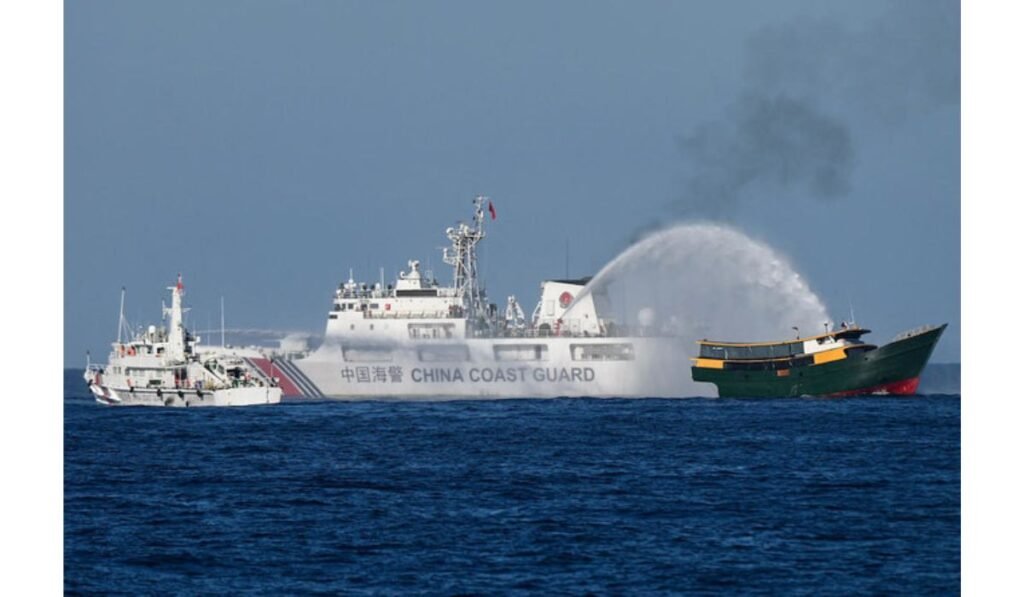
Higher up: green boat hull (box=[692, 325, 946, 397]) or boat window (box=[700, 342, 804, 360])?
boat window (box=[700, 342, 804, 360])

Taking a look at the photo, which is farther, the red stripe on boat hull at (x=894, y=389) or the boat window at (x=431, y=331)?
the boat window at (x=431, y=331)

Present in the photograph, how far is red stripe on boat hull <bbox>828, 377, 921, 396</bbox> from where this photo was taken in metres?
74.9

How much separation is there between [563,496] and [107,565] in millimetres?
12859

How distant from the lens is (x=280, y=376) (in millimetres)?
84188

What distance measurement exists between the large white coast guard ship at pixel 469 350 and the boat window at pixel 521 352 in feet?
0.16

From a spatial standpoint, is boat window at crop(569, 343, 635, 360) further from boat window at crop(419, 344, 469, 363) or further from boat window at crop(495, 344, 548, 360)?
boat window at crop(419, 344, 469, 363)

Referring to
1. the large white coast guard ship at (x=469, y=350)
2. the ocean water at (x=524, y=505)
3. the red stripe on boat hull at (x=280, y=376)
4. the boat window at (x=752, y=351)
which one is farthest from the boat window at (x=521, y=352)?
the ocean water at (x=524, y=505)

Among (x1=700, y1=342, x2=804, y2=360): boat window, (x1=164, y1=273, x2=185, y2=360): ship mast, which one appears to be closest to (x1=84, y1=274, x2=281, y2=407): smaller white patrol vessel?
(x1=164, y1=273, x2=185, y2=360): ship mast

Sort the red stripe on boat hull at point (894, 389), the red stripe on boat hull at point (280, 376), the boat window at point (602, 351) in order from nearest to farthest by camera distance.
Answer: the red stripe on boat hull at point (894, 389) → the boat window at point (602, 351) → the red stripe on boat hull at point (280, 376)

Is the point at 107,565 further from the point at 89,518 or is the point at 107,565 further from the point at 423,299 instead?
the point at 423,299

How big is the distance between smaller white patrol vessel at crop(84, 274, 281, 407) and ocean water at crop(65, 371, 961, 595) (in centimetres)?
1014

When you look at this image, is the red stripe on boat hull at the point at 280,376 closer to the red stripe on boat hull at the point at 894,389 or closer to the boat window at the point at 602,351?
the boat window at the point at 602,351

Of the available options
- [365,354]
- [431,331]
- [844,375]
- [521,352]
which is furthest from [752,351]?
[365,354]

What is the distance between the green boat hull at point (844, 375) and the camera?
74000 millimetres
